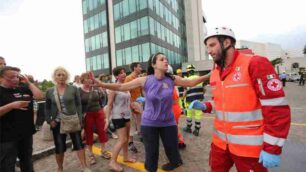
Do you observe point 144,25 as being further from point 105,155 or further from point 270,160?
point 270,160

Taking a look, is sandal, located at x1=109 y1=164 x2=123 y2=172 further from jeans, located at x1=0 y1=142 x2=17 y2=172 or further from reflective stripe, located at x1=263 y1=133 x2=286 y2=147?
reflective stripe, located at x1=263 y1=133 x2=286 y2=147

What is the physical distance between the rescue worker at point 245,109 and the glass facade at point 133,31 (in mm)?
30964

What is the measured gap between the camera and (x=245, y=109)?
2.21 m

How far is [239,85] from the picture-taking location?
2234mm

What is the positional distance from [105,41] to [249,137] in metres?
38.7

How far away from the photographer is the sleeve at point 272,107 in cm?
197

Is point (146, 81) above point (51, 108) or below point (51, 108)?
above

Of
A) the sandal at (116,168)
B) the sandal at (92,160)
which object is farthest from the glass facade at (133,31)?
the sandal at (116,168)

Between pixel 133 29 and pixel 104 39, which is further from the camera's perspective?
pixel 104 39

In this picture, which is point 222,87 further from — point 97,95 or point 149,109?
point 97,95

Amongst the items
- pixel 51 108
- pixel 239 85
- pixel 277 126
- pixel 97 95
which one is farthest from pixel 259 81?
pixel 97 95

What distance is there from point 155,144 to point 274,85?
1789mm

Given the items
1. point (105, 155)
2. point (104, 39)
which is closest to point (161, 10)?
point (104, 39)

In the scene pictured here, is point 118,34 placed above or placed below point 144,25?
below
